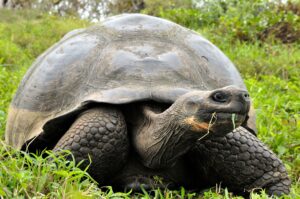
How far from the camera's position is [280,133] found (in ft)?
13.0

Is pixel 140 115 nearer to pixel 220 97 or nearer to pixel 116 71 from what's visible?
pixel 116 71

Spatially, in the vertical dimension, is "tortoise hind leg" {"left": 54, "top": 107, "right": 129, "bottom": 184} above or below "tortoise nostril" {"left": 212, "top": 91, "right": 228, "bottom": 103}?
below

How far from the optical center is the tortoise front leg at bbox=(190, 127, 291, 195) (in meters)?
2.90

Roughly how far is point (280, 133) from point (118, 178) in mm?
1491

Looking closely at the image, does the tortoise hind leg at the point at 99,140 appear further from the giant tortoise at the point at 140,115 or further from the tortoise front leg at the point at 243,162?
the tortoise front leg at the point at 243,162

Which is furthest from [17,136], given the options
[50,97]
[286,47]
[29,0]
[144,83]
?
[29,0]

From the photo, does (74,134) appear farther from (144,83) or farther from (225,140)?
(225,140)

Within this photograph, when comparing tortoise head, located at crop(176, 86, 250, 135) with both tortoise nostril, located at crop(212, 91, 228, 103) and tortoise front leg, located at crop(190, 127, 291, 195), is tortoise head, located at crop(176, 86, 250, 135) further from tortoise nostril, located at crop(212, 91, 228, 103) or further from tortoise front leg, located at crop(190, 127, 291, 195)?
tortoise front leg, located at crop(190, 127, 291, 195)

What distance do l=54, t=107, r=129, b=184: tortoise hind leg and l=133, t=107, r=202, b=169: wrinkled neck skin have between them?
108 mm

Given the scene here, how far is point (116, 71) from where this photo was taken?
3.02 meters

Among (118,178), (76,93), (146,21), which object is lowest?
(118,178)

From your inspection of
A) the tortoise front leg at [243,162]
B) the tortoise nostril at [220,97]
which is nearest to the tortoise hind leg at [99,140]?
the tortoise front leg at [243,162]

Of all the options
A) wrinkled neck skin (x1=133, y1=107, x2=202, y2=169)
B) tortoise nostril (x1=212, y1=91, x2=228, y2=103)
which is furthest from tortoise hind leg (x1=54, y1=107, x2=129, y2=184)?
tortoise nostril (x1=212, y1=91, x2=228, y2=103)

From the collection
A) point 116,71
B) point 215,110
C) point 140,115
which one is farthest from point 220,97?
point 116,71
